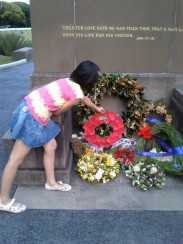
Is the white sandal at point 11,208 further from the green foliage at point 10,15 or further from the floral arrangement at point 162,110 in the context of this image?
the green foliage at point 10,15

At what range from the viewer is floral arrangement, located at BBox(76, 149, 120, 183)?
318 centimetres

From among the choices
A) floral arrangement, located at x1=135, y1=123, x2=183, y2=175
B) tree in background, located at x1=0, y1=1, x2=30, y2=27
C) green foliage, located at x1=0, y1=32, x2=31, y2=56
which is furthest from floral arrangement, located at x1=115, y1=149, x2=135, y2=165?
tree in background, located at x1=0, y1=1, x2=30, y2=27

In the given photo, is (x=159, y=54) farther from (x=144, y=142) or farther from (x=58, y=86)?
(x=58, y=86)

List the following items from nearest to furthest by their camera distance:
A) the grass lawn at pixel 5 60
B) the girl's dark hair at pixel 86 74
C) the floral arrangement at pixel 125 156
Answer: the girl's dark hair at pixel 86 74, the floral arrangement at pixel 125 156, the grass lawn at pixel 5 60

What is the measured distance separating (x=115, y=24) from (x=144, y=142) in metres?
1.75

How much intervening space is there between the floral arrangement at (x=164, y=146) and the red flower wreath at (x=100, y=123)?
30cm

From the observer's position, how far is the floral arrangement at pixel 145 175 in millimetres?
3110

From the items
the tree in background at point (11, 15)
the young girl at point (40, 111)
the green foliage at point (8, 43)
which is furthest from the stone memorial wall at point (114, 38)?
the tree in background at point (11, 15)

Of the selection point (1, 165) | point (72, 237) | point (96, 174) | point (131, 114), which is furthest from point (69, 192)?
point (131, 114)

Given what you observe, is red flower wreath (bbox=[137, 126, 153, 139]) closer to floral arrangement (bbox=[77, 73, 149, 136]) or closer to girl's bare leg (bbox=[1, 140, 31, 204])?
floral arrangement (bbox=[77, 73, 149, 136])

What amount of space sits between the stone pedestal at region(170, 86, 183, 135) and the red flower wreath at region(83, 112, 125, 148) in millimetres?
819

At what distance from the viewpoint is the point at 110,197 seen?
2.96 metres

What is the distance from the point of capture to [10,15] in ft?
97.3

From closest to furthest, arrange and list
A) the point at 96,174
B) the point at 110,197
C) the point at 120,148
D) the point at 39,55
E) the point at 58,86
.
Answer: the point at 58,86
the point at 110,197
the point at 96,174
the point at 120,148
the point at 39,55
